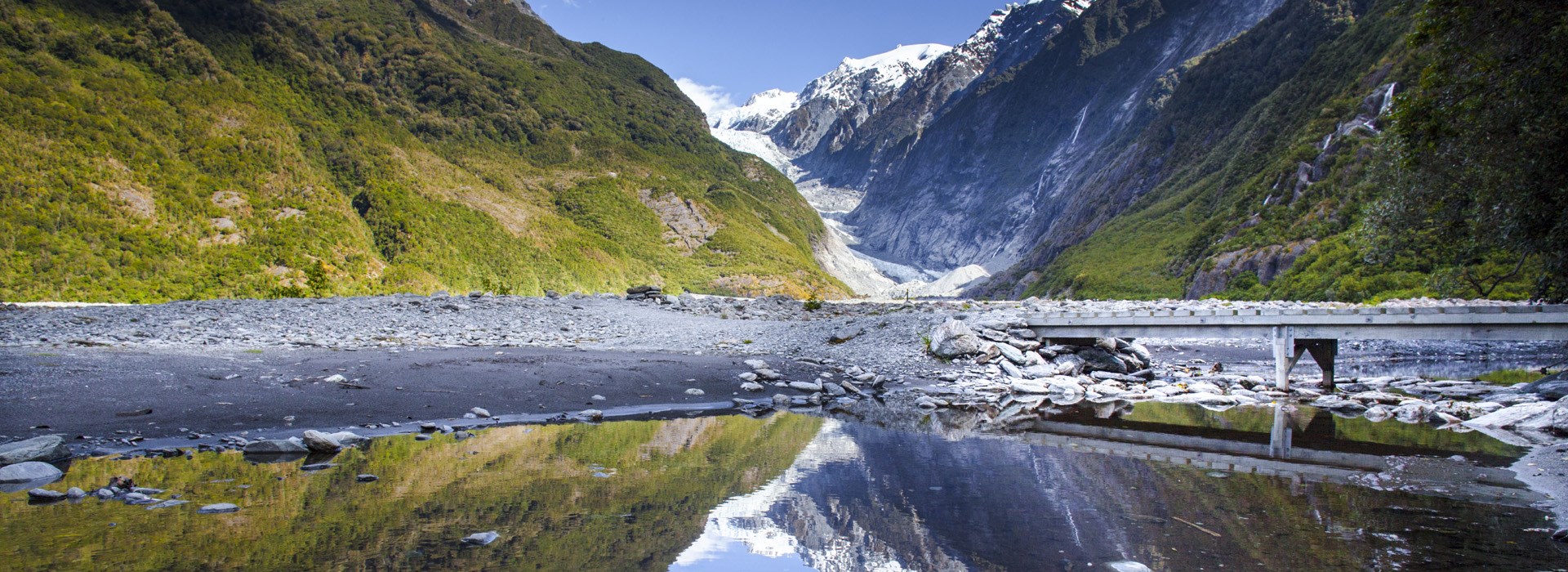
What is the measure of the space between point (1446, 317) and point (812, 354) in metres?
19.2

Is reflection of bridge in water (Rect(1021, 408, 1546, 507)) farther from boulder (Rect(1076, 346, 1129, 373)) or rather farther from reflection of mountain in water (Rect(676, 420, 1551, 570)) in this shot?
boulder (Rect(1076, 346, 1129, 373))

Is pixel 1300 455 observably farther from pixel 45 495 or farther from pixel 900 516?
pixel 45 495

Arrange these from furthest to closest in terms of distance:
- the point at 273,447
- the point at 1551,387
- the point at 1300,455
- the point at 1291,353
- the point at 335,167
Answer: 1. the point at 335,167
2. the point at 1291,353
3. the point at 1551,387
4. the point at 1300,455
5. the point at 273,447

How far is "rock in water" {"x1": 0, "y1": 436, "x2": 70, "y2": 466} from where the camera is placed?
969cm

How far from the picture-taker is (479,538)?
741cm

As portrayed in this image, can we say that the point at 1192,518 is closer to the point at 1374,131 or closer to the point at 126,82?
the point at 1374,131

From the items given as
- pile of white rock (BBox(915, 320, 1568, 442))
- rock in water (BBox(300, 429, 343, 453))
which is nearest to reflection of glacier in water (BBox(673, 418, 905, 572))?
rock in water (BBox(300, 429, 343, 453))

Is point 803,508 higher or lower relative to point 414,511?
lower

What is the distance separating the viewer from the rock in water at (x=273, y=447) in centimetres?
1125

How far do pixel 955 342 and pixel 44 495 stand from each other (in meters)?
23.0

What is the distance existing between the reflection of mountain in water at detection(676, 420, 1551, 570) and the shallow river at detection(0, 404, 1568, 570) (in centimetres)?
4

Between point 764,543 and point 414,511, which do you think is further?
point 414,511

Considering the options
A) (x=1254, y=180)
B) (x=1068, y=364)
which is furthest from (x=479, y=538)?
(x=1254, y=180)

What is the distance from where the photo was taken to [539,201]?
326 feet
